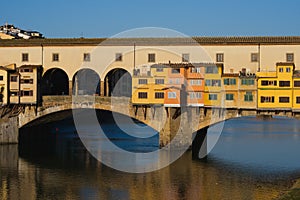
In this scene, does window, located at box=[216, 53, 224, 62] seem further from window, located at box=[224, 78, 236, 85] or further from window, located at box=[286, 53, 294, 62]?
window, located at box=[286, 53, 294, 62]

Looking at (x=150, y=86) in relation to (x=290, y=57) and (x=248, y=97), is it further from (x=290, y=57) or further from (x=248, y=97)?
(x=290, y=57)

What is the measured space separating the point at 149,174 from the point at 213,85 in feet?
39.4

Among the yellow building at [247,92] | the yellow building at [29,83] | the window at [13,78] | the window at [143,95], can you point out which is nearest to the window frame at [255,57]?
the yellow building at [247,92]

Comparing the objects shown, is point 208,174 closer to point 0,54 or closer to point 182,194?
point 182,194

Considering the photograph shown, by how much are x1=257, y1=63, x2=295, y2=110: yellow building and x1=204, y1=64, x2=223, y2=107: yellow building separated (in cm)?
333

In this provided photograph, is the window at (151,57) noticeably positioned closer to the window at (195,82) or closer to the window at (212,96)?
the window at (195,82)

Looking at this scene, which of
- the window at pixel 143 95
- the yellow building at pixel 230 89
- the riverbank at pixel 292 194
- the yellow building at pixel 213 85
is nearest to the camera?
the riverbank at pixel 292 194

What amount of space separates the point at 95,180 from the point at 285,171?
1339 cm

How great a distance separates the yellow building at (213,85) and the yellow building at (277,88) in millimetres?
3329

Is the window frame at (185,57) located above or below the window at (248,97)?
above

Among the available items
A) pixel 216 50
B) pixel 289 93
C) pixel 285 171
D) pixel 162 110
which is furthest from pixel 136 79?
pixel 285 171

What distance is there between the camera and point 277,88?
42469mm

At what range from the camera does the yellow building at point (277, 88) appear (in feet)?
138

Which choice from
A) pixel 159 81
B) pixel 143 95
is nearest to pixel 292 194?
pixel 159 81
